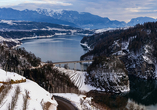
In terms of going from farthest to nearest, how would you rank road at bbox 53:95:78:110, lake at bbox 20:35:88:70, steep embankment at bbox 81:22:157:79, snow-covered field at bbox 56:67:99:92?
lake at bbox 20:35:88:70 < steep embankment at bbox 81:22:157:79 < snow-covered field at bbox 56:67:99:92 < road at bbox 53:95:78:110

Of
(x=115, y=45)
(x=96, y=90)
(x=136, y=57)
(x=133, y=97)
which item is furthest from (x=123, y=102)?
(x=115, y=45)

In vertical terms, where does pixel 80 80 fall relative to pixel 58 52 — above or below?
below

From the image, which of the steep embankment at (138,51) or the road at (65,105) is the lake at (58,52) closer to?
the steep embankment at (138,51)

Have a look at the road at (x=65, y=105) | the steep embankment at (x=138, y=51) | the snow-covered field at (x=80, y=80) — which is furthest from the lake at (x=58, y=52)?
the road at (x=65, y=105)

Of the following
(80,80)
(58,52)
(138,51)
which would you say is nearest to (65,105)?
(80,80)

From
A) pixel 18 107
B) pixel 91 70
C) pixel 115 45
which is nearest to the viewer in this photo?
pixel 18 107

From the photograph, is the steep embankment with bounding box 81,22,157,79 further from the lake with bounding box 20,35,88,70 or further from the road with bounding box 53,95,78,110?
the road with bounding box 53,95,78,110

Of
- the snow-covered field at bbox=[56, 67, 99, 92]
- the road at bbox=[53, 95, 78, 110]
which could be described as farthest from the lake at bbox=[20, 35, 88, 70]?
the road at bbox=[53, 95, 78, 110]

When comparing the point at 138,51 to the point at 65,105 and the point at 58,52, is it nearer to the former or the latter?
the point at 58,52

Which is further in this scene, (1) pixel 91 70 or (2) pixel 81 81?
(1) pixel 91 70

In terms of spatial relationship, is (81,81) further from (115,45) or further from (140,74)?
(115,45)

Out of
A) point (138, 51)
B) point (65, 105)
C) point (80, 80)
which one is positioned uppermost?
point (138, 51)
